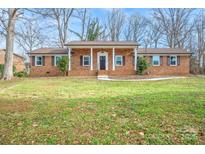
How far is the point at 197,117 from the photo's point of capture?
5.55 meters

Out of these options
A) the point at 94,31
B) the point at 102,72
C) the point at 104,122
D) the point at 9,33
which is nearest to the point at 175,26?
the point at 94,31

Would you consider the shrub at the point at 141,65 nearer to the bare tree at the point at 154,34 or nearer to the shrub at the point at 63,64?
the bare tree at the point at 154,34

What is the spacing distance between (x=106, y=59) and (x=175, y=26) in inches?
343

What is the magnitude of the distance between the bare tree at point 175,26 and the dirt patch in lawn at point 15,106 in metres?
19.1

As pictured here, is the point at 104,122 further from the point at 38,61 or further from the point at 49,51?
the point at 38,61

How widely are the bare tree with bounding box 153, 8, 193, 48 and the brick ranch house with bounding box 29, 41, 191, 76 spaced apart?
3.33m

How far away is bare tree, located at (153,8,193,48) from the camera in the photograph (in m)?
24.6

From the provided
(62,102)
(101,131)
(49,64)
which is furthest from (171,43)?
(101,131)

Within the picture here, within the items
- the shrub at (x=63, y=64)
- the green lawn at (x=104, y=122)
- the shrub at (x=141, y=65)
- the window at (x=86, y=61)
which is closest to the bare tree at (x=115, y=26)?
the shrub at (x=141, y=65)

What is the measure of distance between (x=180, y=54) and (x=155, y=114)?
59.5 feet

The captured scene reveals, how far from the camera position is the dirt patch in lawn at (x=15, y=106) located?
6.23 m

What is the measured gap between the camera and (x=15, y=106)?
6.52 m

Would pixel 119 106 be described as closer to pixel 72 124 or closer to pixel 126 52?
pixel 72 124

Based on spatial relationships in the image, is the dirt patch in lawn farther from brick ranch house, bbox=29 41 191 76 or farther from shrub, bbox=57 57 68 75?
brick ranch house, bbox=29 41 191 76
